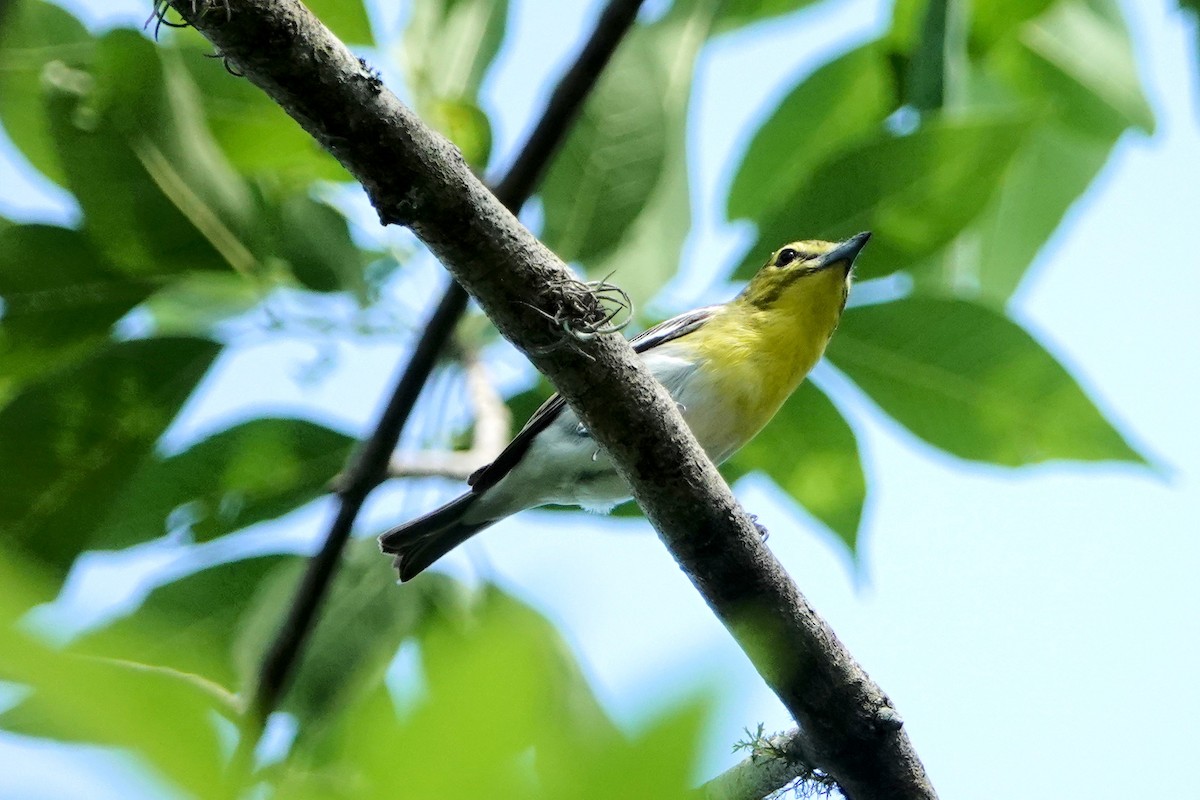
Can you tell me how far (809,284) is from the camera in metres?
4.98

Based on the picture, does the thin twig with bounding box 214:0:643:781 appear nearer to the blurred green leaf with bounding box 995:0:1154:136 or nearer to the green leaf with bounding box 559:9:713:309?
the green leaf with bounding box 559:9:713:309

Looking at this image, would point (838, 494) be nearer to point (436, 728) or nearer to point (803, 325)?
point (803, 325)

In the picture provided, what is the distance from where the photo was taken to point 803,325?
483 cm

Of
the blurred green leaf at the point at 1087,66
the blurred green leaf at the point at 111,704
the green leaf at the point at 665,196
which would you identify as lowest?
the blurred green leaf at the point at 111,704

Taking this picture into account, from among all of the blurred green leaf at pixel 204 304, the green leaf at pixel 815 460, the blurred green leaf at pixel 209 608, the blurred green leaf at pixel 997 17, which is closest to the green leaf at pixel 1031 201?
the green leaf at pixel 815 460

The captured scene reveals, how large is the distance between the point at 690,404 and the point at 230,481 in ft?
5.34

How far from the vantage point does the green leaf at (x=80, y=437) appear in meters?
3.14

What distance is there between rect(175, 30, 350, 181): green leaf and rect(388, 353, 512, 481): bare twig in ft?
2.72

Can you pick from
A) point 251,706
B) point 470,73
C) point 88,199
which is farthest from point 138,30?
point 251,706

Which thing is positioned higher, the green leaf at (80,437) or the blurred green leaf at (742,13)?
the blurred green leaf at (742,13)

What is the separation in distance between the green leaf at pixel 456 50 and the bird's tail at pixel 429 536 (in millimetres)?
1376

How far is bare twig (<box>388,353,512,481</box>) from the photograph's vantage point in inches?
147

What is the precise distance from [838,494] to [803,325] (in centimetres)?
136

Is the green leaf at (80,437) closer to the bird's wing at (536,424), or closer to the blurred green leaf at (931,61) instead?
the bird's wing at (536,424)
